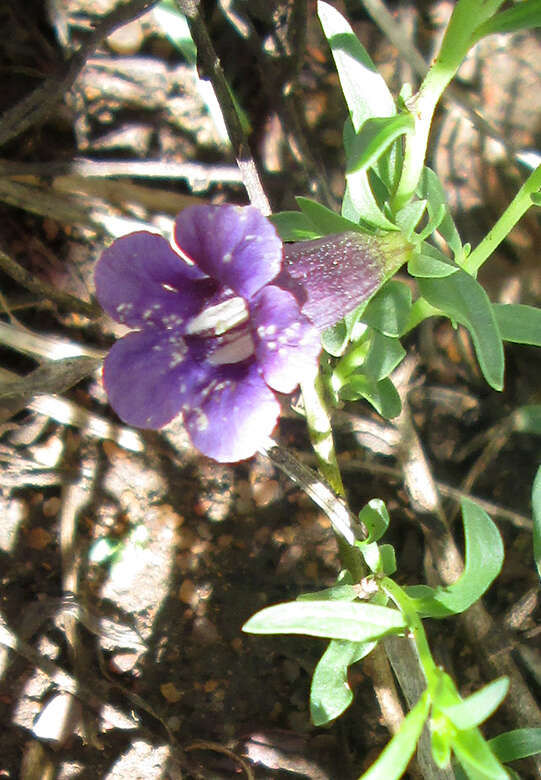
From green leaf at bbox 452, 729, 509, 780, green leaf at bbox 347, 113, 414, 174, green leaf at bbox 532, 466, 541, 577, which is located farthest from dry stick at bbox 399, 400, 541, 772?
green leaf at bbox 347, 113, 414, 174

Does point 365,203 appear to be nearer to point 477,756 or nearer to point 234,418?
point 234,418

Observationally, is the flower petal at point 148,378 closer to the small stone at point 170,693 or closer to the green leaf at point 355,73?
the green leaf at point 355,73

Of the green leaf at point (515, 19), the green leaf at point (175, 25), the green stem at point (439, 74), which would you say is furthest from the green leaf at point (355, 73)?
the green leaf at point (175, 25)

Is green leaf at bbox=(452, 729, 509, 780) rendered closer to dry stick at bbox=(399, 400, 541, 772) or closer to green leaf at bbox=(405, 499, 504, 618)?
green leaf at bbox=(405, 499, 504, 618)

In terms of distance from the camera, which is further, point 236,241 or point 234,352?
point 234,352

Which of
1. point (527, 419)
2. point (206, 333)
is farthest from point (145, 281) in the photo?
point (527, 419)

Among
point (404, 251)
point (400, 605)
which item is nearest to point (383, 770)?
point (400, 605)

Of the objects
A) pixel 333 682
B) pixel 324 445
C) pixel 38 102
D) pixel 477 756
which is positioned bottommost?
pixel 477 756
